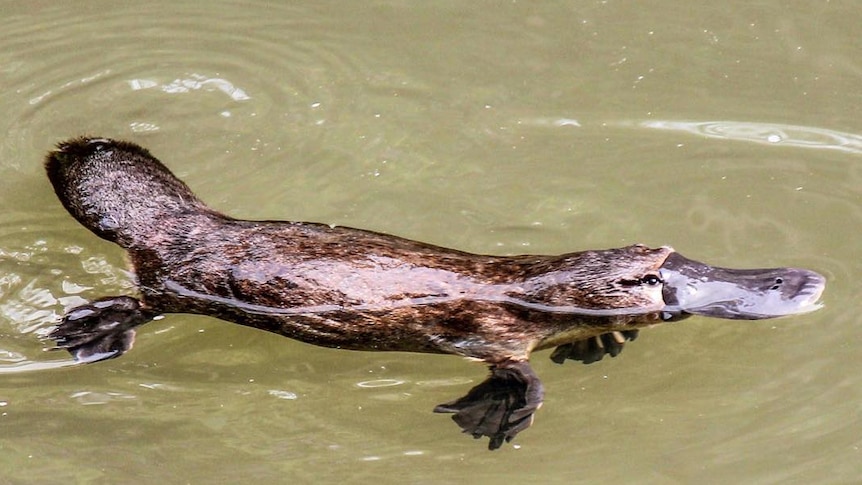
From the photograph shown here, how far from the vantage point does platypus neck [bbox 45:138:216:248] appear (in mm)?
4234

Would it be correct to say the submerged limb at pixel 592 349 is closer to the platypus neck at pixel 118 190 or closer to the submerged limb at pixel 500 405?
the submerged limb at pixel 500 405

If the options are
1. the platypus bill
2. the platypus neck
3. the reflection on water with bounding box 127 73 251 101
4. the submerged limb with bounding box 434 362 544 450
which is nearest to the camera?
the platypus bill

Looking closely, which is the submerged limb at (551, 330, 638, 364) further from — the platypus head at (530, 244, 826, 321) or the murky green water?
the platypus head at (530, 244, 826, 321)

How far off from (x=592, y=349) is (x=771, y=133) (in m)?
1.59

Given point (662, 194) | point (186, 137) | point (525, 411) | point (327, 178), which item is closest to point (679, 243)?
point (662, 194)

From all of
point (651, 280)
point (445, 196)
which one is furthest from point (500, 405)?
point (445, 196)

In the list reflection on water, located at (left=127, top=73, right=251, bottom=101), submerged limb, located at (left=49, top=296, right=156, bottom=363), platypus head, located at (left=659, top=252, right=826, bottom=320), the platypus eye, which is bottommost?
submerged limb, located at (left=49, top=296, right=156, bottom=363)

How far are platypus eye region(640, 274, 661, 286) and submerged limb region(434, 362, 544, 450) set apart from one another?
1.84 ft

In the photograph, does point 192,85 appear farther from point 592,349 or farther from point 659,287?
point 659,287

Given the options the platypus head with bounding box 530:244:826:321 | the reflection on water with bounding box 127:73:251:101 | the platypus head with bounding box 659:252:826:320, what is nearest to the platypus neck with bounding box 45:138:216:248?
the reflection on water with bounding box 127:73:251:101

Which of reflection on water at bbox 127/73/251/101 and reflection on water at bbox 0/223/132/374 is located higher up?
reflection on water at bbox 127/73/251/101

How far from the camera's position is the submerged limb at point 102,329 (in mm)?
4348

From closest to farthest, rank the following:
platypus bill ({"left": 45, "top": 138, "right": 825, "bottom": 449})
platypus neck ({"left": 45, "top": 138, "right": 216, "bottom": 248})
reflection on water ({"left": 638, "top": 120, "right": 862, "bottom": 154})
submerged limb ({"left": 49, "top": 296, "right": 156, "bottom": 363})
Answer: platypus bill ({"left": 45, "top": 138, "right": 825, "bottom": 449}) → platypus neck ({"left": 45, "top": 138, "right": 216, "bottom": 248}) → submerged limb ({"left": 49, "top": 296, "right": 156, "bottom": 363}) → reflection on water ({"left": 638, "top": 120, "right": 862, "bottom": 154})

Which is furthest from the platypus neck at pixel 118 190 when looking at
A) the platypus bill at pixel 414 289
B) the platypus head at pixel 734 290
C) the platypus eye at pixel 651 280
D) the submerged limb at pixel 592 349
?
the platypus head at pixel 734 290
